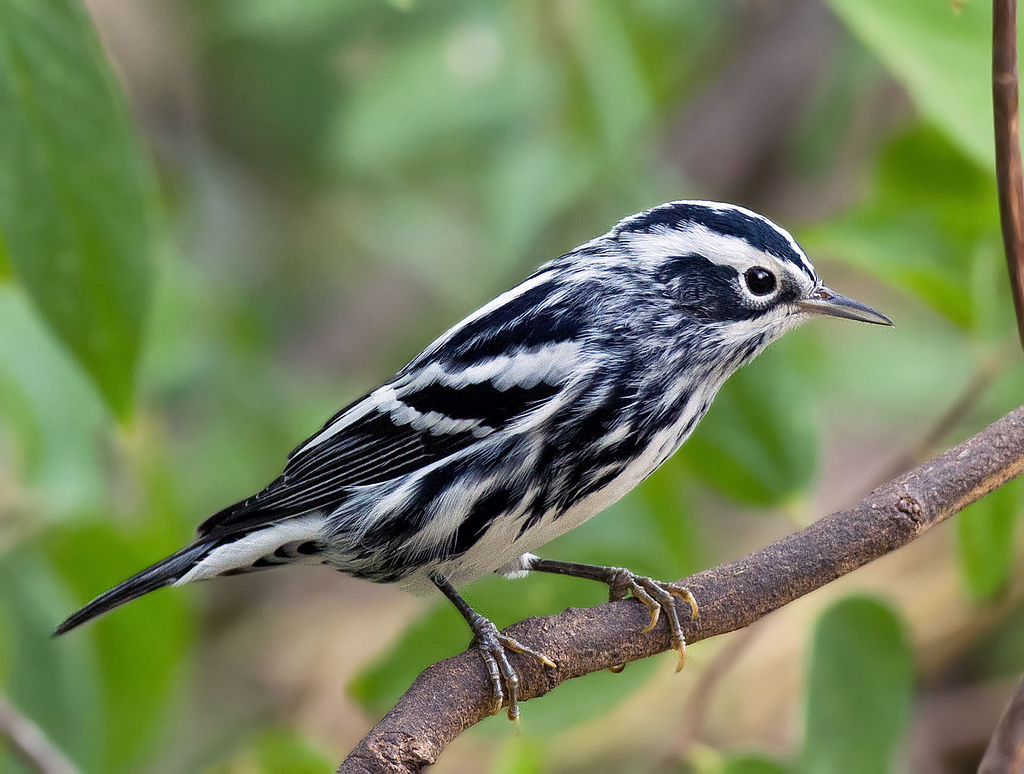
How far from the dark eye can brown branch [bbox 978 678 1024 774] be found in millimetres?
686

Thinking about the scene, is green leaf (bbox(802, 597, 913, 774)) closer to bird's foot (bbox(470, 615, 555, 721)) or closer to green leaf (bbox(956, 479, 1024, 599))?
green leaf (bbox(956, 479, 1024, 599))

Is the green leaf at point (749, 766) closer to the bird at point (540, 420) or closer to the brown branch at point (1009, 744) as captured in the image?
the bird at point (540, 420)

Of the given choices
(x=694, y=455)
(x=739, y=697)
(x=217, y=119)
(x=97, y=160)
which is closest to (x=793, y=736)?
(x=739, y=697)

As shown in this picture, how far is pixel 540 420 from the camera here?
5.76 feet

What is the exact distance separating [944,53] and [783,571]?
2.99ft

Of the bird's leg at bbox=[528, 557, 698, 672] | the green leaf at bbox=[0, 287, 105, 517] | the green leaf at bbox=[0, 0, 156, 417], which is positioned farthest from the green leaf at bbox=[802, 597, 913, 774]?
the green leaf at bbox=[0, 287, 105, 517]

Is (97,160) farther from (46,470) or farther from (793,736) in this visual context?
(793,736)

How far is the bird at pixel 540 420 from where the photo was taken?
5.75 feet

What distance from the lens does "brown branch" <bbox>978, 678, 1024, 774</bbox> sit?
139 centimetres

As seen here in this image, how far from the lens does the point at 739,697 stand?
3885 mm

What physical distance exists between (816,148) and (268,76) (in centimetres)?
213

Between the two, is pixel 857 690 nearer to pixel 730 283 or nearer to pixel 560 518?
pixel 560 518

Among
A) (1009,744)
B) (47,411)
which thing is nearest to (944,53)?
(1009,744)

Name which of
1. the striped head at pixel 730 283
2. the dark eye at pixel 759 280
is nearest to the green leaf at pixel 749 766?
the striped head at pixel 730 283
